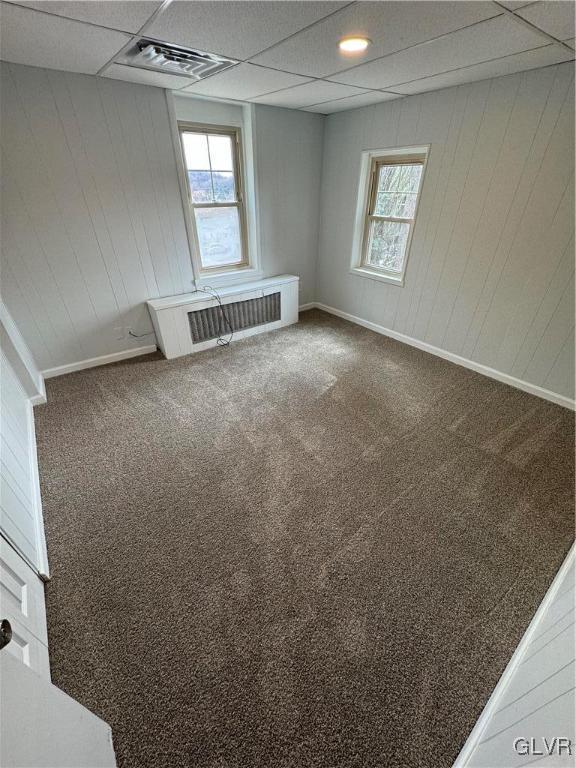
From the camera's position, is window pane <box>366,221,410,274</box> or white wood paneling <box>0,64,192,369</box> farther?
window pane <box>366,221,410,274</box>

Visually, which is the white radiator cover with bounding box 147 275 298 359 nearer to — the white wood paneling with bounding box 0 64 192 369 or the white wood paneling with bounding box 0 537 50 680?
the white wood paneling with bounding box 0 64 192 369

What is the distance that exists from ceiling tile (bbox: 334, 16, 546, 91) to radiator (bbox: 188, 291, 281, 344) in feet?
6.79

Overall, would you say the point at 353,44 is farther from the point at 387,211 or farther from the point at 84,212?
the point at 84,212

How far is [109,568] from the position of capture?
1560mm

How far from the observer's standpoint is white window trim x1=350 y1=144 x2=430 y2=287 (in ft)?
10.0

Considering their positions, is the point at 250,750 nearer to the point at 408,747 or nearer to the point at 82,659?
the point at 408,747

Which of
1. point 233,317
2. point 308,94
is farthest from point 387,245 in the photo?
point 233,317

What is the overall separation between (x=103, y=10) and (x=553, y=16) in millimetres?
2006

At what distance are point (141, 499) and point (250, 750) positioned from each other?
4.10 ft

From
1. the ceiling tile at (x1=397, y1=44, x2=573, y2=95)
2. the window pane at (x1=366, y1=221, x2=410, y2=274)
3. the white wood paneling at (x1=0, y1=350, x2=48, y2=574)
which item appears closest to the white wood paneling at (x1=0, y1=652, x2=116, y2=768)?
the white wood paneling at (x1=0, y1=350, x2=48, y2=574)

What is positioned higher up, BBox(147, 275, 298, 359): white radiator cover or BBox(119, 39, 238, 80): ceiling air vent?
BBox(119, 39, 238, 80): ceiling air vent

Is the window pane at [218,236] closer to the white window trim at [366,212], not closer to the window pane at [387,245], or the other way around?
the white window trim at [366,212]

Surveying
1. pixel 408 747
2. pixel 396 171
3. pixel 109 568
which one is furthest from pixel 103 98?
pixel 408 747

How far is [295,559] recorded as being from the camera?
5.24ft
